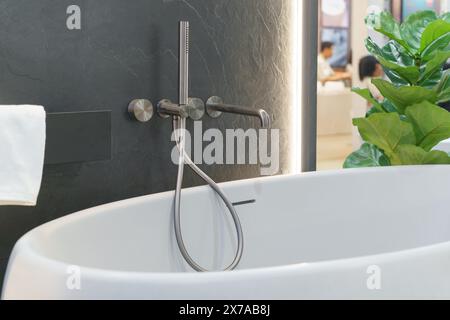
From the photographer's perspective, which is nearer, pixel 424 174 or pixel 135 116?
pixel 135 116

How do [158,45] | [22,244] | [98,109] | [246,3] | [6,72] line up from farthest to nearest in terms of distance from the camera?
1. [246,3]
2. [158,45]
3. [98,109]
4. [6,72]
5. [22,244]

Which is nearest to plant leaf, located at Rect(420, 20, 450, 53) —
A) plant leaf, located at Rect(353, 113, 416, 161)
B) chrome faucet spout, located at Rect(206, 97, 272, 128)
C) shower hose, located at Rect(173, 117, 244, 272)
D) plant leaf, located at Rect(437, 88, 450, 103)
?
plant leaf, located at Rect(437, 88, 450, 103)

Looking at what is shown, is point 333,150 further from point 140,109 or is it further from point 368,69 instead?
point 140,109

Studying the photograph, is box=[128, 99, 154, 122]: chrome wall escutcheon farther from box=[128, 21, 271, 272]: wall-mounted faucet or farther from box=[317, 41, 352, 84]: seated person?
box=[317, 41, 352, 84]: seated person

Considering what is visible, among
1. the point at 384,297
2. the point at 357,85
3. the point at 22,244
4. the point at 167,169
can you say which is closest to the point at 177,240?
the point at 167,169

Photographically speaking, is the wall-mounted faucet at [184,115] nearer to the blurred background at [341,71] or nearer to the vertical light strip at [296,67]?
the vertical light strip at [296,67]

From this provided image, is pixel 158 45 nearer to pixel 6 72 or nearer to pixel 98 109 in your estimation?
pixel 98 109

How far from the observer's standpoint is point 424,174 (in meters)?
2.58

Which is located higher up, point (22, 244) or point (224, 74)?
point (224, 74)

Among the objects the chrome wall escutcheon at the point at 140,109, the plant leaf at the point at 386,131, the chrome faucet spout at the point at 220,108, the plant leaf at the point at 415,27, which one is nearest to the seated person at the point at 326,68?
the plant leaf at the point at 415,27

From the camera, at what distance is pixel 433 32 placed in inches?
107

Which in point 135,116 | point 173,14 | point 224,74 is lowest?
point 135,116

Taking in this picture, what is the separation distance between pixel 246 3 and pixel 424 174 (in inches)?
41.0

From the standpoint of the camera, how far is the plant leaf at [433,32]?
267 cm
